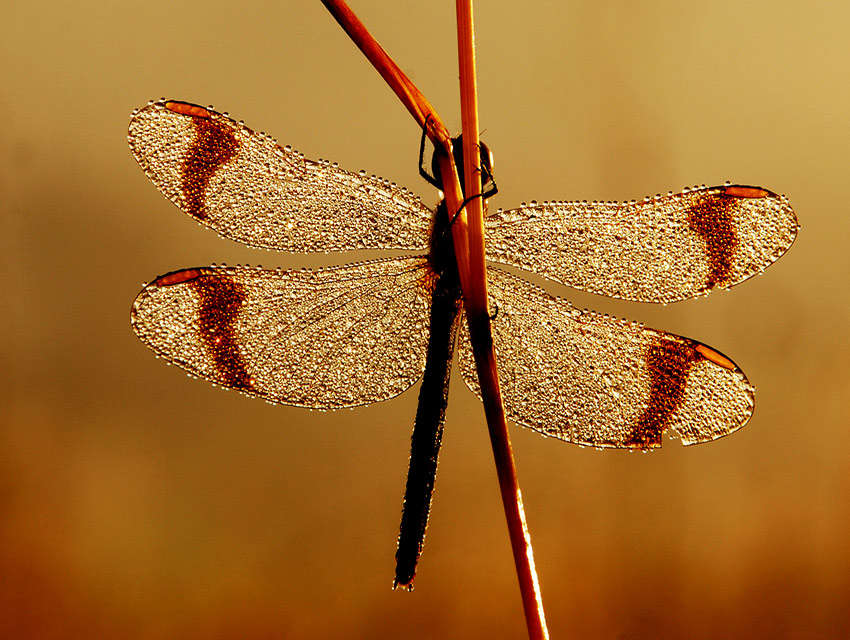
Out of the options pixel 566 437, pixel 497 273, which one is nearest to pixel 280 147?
pixel 497 273

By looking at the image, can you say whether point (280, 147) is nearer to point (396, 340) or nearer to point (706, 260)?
point (396, 340)

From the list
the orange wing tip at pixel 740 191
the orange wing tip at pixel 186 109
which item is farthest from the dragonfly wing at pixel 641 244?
the orange wing tip at pixel 186 109

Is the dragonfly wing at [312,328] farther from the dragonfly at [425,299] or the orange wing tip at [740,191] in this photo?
the orange wing tip at [740,191]

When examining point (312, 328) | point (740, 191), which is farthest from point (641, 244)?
point (312, 328)

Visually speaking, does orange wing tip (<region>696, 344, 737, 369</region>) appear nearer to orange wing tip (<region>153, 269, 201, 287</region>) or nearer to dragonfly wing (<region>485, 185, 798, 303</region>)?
dragonfly wing (<region>485, 185, 798, 303</region>)

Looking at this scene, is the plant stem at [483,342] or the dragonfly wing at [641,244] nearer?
the plant stem at [483,342]

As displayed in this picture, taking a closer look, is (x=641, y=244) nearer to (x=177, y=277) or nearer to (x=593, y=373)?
(x=593, y=373)
